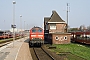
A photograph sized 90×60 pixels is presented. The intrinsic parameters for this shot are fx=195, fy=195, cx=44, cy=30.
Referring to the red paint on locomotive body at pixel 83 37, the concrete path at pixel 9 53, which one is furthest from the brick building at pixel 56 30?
the concrete path at pixel 9 53

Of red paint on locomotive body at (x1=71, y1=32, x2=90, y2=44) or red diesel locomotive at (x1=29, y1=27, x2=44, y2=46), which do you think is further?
red paint on locomotive body at (x1=71, y1=32, x2=90, y2=44)

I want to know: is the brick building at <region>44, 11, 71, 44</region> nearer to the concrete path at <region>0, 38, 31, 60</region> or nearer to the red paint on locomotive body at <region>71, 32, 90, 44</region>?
the red paint on locomotive body at <region>71, 32, 90, 44</region>

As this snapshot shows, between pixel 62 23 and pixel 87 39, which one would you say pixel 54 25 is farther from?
pixel 87 39

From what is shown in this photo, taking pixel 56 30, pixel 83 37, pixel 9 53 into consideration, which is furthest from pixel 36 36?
pixel 56 30

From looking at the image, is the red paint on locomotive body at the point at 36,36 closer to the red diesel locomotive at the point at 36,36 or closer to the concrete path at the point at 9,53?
the red diesel locomotive at the point at 36,36

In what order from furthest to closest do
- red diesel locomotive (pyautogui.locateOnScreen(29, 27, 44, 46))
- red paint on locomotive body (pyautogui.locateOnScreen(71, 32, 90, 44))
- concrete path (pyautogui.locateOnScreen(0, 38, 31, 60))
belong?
red paint on locomotive body (pyautogui.locateOnScreen(71, 32, 90, 44))
red diesel locomotive (pyautogui.locateOnScreen(29, 27, 44, 46))
concrete path (pyautogui.locateOnScreen(0, 38, 31, 60))

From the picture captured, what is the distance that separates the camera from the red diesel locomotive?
3319 centimetres

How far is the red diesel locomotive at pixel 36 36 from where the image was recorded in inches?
1307

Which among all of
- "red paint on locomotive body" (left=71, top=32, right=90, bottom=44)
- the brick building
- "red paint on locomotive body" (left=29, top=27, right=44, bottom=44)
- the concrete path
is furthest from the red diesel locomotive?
"red paint on locomotive body" (left=71, top=32, right=90, bottom=44)

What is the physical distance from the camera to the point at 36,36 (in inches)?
1335

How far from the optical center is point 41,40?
109 feet

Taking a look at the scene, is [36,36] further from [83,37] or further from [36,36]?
[83,37]

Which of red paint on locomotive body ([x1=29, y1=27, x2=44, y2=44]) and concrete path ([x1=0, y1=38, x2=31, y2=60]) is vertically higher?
red paint on locomotive body ([x1=29, y1=27, x2=44, y2=44])

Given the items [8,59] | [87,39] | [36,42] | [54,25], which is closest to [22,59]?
[8,59]
